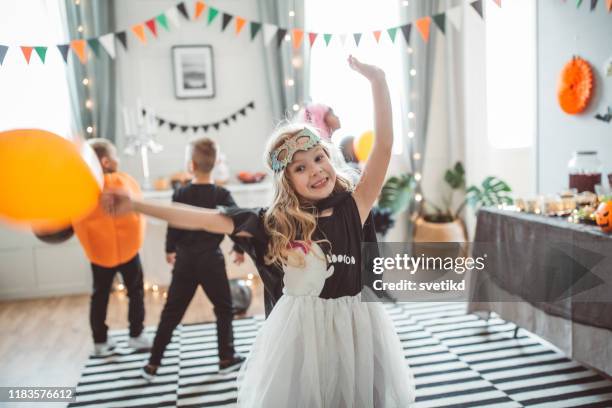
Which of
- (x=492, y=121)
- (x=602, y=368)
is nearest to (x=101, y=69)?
(x=492, y=121)

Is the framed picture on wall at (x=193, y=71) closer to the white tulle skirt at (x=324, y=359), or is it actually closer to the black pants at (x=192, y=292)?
the black pants at (x=192, y=292)

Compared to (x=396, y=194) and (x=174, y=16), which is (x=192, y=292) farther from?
(x=174, y=16)

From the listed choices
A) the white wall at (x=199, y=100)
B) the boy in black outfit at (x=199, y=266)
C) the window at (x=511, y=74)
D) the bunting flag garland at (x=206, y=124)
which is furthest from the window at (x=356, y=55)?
the boy in black outfit at (x=199, y=266)

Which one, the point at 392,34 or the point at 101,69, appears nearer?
the point at 392,34

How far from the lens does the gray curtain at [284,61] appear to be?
4566mm

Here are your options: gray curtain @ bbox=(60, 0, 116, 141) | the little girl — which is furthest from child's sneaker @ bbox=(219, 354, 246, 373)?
gray curtain @ bbox=(60, 0, 116, 141)

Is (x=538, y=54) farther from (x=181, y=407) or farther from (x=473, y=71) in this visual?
(x=181, y=407)

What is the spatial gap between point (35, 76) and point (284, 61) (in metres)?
2.21

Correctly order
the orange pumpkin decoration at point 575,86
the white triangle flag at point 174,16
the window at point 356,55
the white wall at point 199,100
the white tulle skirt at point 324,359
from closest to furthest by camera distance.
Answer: the white tulle skirt at point 324,359 < the orange pumpkin decoration at point 575,86 < the white triangle flag at point 174,16 < the white wall at point 199,100 < the window at point 356,55

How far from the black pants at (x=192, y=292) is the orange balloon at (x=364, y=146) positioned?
1590 millimetres

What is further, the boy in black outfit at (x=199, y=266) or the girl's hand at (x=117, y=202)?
the boy in black outfit at (x=199, y=266)

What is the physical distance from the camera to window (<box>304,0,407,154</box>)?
186 inches

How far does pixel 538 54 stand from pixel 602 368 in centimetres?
237

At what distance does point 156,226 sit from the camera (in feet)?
13.9
